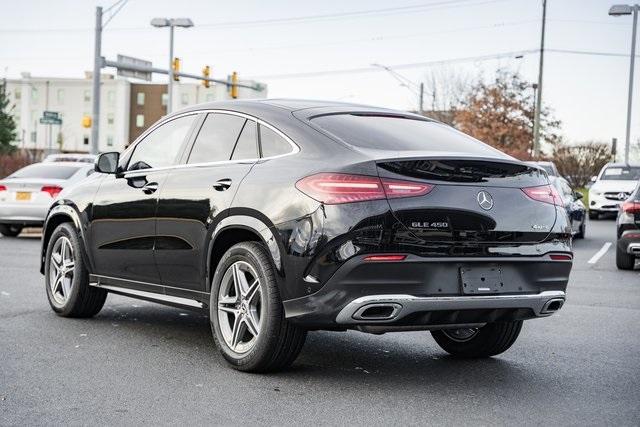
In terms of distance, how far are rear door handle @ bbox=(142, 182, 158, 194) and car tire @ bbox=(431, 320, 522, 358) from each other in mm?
2209

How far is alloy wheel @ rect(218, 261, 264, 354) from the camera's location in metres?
5.82


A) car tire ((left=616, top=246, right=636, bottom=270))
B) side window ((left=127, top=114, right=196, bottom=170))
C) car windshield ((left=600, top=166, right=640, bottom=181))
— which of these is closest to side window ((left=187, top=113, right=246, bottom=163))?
side window ((left=127, top=114, right=196, bottom=170))

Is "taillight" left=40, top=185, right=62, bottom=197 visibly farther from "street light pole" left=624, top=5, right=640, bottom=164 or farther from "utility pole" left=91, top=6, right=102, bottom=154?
"street light pole" left=624, top=5, right=640, bottom=164

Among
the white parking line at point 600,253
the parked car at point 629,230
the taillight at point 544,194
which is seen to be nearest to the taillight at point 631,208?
the parked car at point 629,230

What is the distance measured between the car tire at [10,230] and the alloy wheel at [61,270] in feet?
38.9

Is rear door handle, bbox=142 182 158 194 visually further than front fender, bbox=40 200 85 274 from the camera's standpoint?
No

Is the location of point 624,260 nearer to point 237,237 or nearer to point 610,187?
point 237,237

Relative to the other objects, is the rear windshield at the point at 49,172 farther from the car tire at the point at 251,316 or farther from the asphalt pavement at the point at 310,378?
the car tire at the point at 251,316

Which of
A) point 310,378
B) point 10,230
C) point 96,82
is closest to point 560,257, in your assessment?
point 310,378

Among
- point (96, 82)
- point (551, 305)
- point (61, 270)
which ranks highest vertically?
point (96, 82)

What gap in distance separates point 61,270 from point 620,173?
2588 cm

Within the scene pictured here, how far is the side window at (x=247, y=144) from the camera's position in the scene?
619 centimetres

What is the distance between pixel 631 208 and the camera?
13922mm

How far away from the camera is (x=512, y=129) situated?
67.6 m
